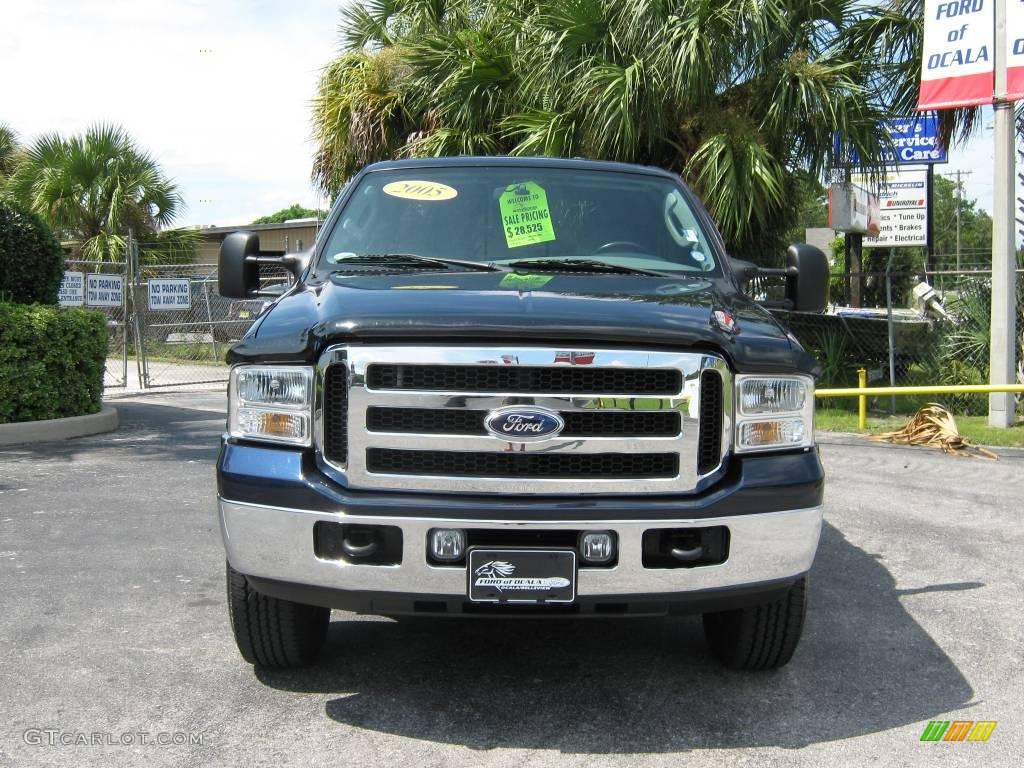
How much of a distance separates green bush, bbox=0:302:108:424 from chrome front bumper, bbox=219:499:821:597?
287 inches

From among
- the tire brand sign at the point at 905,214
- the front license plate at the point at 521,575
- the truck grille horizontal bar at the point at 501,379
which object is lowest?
the front license plate at the point at 521,575

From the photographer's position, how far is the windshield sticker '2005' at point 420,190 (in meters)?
4.66

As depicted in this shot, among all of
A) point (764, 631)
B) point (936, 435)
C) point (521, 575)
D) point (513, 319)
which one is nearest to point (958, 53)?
point (936, 435)

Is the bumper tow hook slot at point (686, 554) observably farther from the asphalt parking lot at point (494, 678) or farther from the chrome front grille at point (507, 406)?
the asphalt parking lot at point (494, 678)

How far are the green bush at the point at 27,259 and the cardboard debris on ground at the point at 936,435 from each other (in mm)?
8229

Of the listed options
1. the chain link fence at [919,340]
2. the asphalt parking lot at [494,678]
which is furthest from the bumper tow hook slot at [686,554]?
the chain link fence at [919,340]

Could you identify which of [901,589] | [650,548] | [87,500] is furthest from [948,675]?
[87,500]

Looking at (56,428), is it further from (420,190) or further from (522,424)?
(522,424)

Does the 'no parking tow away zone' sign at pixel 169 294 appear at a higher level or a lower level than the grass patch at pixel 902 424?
higher

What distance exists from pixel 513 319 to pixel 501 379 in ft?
0.61

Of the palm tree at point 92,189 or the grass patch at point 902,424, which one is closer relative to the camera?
the grass patch at point 902,424

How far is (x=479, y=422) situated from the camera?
124 inches

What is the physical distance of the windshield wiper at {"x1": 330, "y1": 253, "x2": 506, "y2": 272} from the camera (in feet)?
13.3

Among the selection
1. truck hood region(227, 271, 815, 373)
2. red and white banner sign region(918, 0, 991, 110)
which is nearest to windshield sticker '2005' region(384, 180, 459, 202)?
truck hood region(227, 271, 815, 373)
